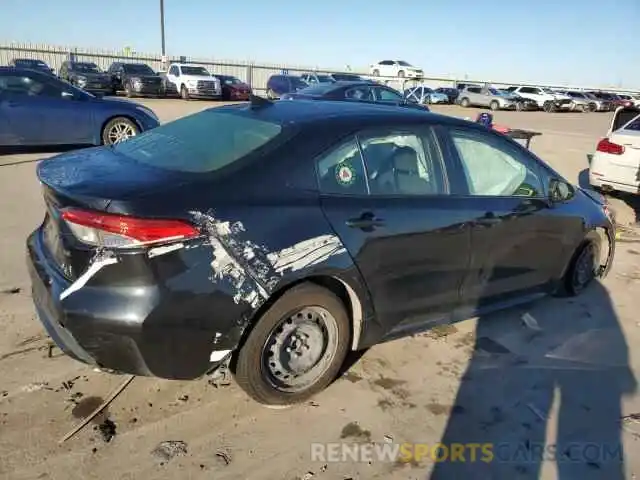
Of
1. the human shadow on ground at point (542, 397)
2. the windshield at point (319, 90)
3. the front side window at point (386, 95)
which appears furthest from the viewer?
the front side window at point (386, 95)

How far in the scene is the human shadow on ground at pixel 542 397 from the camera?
8.85 feet

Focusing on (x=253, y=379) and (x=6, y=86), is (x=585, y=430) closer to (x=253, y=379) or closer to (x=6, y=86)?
(x=253, y=379)

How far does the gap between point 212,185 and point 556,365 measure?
2.59 m

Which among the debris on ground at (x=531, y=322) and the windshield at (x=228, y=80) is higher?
the windshield at (x=228, y=80)

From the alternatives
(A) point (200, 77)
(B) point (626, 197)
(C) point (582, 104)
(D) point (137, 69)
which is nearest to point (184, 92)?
(A) point (200, 77)

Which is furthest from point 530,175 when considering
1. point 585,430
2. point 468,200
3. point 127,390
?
point 127,390

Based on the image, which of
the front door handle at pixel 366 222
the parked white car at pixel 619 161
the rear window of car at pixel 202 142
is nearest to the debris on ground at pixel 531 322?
the front door handle at pixel 366 222

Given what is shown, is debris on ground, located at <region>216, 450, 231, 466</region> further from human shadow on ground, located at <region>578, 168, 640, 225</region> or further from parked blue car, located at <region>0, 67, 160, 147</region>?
parked blue car, located at <region>0, 67, 160, 147</region>

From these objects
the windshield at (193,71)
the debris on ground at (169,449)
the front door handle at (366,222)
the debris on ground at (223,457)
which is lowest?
the debris on ground at (223,457)

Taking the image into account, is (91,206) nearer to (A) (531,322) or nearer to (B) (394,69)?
(A) (531,322)

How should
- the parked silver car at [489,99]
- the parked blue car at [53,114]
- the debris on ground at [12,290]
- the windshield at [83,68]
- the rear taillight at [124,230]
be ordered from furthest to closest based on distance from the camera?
the parked silver car at [489,99] → the windshield at [83,68] → the parked blue car at [53,114] → the debris on ground at [12,290] → the rear taillight at [124,230]

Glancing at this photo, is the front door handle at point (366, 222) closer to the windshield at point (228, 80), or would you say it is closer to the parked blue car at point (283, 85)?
the parked blue car at point (283, 85)

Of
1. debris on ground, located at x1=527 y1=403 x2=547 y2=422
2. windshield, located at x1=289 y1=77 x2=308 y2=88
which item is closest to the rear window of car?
debris on ground, located at x1=527 y1=403 x2=547 y2=422

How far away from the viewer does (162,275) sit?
2.42 m
